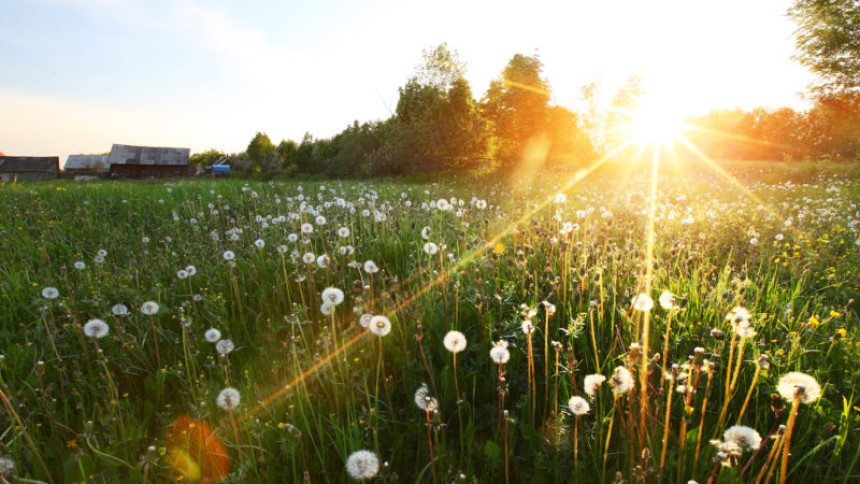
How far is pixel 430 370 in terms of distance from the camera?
1820 millimetres

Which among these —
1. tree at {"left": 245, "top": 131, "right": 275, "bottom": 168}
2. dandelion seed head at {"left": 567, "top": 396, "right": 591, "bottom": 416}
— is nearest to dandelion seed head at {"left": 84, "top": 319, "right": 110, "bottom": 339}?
dandelion seed head at {"left": 567, "top": 396, "right": 591, "bottom": 416}

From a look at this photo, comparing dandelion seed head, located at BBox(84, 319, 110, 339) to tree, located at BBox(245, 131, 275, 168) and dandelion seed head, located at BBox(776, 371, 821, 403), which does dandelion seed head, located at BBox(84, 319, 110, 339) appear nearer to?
dandelion seed head, located at BBox(776, 371, 821, 403)

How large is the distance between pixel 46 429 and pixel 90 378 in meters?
0.28

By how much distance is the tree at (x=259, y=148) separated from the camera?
49875 mm

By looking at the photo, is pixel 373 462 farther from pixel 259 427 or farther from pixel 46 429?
pixel 46 429

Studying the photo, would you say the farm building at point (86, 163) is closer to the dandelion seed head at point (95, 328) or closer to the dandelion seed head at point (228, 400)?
the dandelion seed head at point (95, 328)

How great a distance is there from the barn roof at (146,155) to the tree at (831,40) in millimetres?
59296

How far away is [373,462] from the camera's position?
1148mm

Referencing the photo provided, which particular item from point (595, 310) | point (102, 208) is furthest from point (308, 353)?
point (102, 208)

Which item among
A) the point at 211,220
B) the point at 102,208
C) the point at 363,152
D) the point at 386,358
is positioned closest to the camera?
the point at 386,358

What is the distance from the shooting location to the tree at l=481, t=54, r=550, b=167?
24.1 meters

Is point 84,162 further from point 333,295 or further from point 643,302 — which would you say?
point 643,302

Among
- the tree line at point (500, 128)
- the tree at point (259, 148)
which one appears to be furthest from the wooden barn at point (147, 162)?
the tree line at point (500, 128)

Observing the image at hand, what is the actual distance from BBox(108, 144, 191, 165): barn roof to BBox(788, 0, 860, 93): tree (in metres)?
59.3
